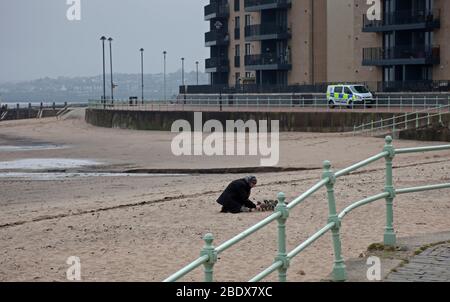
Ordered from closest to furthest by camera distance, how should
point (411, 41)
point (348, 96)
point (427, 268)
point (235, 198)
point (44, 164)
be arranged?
point (427, 268)
point (235, 198)
point (44, 164)
point (348, 96)
point (411, 41)

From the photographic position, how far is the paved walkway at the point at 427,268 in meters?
8.86

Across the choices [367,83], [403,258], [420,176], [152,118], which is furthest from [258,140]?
[403,258]

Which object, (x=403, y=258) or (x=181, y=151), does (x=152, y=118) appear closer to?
(x=181, y=151)

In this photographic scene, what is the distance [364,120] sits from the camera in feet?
140

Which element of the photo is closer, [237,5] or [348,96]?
[348,96]

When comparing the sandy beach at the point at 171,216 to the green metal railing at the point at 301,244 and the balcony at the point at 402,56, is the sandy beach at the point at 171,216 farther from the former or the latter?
the balcony at the point at 402,56

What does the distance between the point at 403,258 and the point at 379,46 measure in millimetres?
49154

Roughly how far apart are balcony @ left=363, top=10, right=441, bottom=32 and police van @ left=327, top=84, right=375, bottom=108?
237 inches

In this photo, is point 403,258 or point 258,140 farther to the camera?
point 258,140

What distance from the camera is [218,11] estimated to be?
3268 inches

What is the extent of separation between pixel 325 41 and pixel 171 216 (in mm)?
50627

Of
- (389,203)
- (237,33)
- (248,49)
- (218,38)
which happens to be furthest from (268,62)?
(389,203)

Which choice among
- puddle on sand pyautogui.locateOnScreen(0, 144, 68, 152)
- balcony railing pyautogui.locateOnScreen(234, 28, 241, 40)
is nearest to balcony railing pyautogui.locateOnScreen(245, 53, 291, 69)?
balcony railing pyautogui.locateOnScreen(234, 28, 241, 40)

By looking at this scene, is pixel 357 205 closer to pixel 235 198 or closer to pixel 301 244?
pixel 301 244
